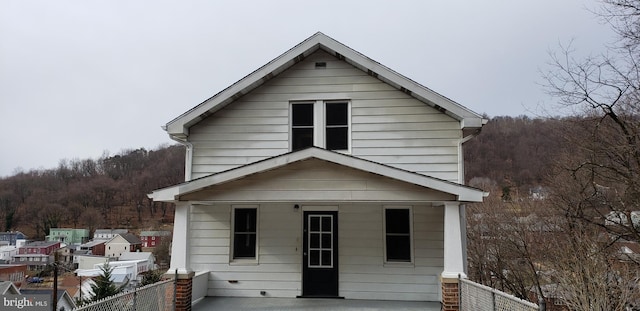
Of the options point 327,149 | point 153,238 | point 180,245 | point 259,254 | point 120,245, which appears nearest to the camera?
point 180,245

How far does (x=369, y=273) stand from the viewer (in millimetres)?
9219

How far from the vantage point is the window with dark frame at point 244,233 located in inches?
378

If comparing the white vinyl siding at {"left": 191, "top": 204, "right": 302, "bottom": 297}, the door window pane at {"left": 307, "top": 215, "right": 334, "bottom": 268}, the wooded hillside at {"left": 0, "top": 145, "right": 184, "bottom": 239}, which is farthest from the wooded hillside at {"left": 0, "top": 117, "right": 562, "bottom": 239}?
the door window pane at {"left": 307, "top": 215, "right": 334, "bottom": 268}

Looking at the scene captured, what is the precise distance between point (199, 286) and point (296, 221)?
7.86 ft

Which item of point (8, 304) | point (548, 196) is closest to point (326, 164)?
point (8, 304)

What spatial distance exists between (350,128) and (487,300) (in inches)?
183

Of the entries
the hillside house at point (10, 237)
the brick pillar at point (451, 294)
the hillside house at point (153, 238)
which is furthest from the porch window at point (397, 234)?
the hillside house at point (10, 237)

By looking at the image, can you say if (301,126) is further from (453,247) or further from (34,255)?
(34,255)

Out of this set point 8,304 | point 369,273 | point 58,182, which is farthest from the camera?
point 58,182

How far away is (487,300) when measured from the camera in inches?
239

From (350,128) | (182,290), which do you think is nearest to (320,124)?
(350,128)

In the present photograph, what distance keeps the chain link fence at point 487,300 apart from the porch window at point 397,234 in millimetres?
2037

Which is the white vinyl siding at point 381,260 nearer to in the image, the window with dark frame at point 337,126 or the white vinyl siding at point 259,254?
the white vinyl siding at point 259,254

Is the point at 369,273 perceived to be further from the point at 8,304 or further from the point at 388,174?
the point at 8,304
